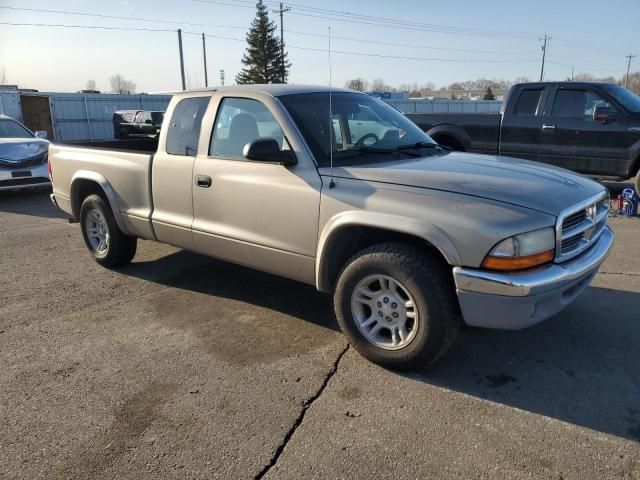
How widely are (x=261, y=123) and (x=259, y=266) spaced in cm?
112

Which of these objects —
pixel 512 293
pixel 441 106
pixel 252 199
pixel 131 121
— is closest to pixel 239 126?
pixel 252 199

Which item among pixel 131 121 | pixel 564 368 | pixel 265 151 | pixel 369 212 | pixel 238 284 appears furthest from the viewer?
pixel 131 121

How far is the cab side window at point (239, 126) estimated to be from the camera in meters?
3.98

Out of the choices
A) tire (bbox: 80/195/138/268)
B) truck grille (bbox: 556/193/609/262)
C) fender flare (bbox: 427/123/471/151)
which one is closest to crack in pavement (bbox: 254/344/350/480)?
truck grille (bbox: 556/193/609/262)

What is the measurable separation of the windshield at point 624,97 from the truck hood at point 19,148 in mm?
10211

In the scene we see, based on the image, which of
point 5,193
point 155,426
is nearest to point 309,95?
point 155,426

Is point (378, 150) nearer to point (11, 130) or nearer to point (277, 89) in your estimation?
point (277, 89)

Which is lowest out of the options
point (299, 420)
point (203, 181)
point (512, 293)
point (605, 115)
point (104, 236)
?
point (299, 420)

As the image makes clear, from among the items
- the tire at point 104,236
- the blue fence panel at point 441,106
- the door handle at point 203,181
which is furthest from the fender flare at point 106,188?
the blue fence panel at point 441,106

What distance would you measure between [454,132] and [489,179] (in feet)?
21.5

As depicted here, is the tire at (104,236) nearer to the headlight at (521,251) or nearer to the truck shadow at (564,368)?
the truck shadow at (564,368)

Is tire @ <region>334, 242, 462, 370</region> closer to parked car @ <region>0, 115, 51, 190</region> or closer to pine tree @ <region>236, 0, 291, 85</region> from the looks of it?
parked car @ <region>0, 115, 51, 190</region>

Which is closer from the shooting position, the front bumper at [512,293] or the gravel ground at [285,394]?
the gravel ground at [285,394]

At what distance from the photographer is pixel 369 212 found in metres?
3.26
